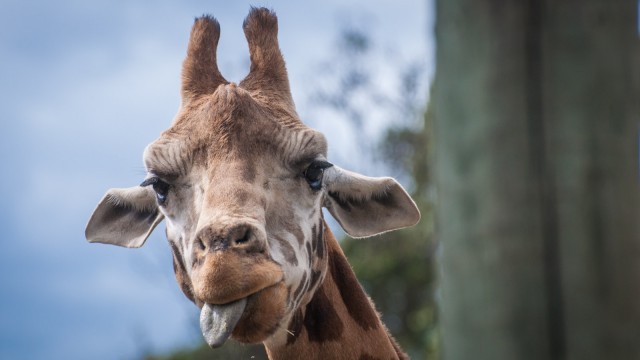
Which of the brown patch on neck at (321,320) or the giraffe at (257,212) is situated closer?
the giraffe at (257,212)

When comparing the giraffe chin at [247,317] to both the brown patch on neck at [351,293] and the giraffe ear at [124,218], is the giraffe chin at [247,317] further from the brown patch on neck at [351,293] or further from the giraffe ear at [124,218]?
the giraffe ear at [124,218]

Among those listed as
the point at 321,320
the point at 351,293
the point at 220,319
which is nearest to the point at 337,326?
the point at 321,320

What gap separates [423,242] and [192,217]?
1890 centimetres

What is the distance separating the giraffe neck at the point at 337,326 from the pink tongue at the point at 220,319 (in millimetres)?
843

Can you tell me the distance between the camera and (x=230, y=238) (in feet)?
12.4

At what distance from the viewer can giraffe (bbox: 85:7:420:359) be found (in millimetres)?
3852

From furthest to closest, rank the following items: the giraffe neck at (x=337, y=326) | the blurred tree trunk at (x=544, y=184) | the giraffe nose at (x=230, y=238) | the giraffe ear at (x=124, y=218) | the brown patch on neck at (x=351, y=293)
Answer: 1. the giraffe ear at (x=124, y=218)
2. the brown patch on neck at (x=351, y=293)
3. the giraffe neck at (x=337, y=326)
4. the giraffe nose at (x=230, y=238)
5. the blurred tree trunk at (x=544, y=184)

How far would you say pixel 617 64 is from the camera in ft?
5.80

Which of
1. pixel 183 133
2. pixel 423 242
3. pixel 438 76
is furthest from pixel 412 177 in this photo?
pixel 438 76

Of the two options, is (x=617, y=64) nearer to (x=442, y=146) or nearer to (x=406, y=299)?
(x=442, y=146)

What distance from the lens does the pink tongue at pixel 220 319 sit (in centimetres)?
380

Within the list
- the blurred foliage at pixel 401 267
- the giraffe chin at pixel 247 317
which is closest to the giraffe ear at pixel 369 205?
the giraffe chin at pixel 247 317

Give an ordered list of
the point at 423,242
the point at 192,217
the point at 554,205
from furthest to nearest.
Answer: the point at 423,242 → the point at 192,217 → the point at 554,205

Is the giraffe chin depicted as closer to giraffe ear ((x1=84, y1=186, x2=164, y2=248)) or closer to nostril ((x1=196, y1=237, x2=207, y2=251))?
nostril ((x1=196, y1=237, x2=207, y2=251))
